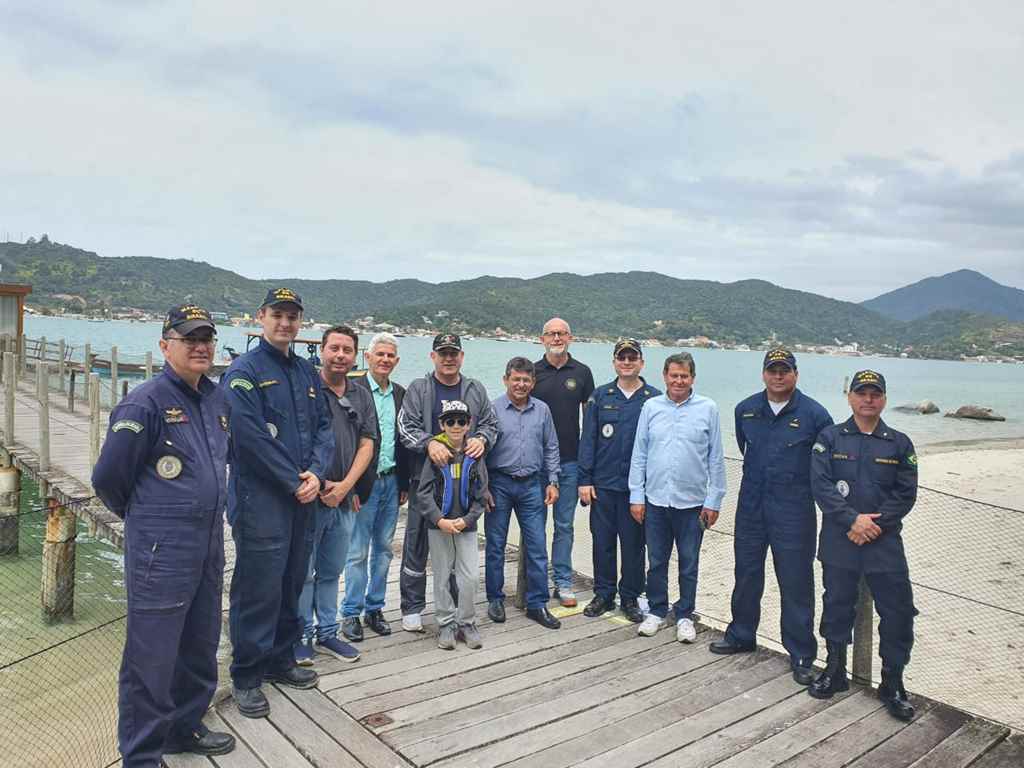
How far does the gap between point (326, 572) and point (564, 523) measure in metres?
1.92

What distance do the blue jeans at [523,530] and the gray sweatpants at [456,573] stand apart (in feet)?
1.21

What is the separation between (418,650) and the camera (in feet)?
14.0

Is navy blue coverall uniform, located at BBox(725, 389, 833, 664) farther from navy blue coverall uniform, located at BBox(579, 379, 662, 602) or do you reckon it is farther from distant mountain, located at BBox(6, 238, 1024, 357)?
distant mountain, located at BBox(6, 238, 1024, 357)

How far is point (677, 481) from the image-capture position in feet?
15.4

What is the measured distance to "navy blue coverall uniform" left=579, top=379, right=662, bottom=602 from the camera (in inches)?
197

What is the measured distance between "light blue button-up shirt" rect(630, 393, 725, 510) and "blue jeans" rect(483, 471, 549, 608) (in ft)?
2.34

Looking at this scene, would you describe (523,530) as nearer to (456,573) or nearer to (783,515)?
(456,573)

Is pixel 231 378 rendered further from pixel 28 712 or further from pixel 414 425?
pixel 28 712

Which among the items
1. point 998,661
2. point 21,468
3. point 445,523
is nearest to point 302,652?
point 445,523

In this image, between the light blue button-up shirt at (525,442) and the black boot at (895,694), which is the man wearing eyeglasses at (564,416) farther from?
the black boot at (895,694)

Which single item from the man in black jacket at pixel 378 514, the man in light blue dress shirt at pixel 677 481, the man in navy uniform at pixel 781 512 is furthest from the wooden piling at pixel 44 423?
the man in navy uniform at pixel 781 512

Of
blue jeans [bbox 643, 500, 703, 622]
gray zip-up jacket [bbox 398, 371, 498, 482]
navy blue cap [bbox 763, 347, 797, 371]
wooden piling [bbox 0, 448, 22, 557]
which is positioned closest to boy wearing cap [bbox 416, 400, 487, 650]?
gray zip-up jacket [bbox 398, 371, 498, 482]

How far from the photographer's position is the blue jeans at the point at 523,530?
4805mm

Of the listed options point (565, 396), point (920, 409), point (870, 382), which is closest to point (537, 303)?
point (920, 409)
